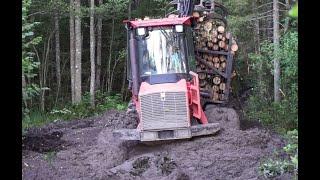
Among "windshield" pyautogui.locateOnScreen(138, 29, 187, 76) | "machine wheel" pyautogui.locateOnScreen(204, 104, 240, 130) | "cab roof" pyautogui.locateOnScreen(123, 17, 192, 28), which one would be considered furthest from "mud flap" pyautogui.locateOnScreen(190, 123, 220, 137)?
"cab roof" pyautogui.locateOnScreen(123, 17, 192, 28)

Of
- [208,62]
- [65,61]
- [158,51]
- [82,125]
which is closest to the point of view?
[158,51]

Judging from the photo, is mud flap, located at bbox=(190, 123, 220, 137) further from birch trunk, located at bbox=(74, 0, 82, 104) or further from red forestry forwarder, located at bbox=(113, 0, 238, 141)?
birch trunk, located at bbox=(74, 0, 82, 104)

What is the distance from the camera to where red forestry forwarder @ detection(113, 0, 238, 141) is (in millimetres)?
9836

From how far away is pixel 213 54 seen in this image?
13195 millimetres

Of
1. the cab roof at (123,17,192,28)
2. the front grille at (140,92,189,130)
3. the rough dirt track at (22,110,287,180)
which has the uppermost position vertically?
the cab roof at (123,17,192,28)

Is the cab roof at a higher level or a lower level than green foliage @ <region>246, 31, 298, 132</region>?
higher

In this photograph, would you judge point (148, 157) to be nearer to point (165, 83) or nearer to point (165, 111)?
point (165, 111)

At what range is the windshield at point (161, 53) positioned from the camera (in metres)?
10.4

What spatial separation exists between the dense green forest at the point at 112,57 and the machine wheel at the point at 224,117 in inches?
80.7

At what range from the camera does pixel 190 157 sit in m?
8.97
